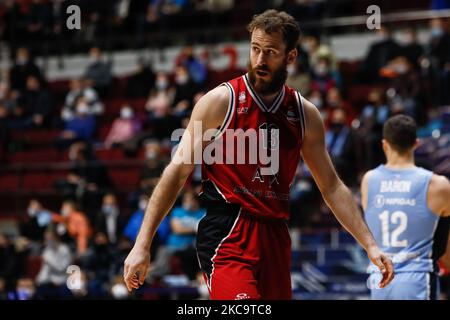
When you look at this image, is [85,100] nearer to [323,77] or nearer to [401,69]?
[323,77]

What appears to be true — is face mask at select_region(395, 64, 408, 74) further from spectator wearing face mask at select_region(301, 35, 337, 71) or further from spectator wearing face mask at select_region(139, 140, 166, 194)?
spectator wearing face mask at select_region(139, 140, 166, 194)

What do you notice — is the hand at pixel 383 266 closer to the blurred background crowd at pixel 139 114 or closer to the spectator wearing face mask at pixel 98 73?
the blurred background crowd at pixel 139 114

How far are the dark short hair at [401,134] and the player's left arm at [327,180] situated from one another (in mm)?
1275

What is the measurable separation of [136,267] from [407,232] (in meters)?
2.59

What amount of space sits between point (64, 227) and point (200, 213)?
9.14 feet

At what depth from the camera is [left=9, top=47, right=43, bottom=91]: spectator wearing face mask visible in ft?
64.0

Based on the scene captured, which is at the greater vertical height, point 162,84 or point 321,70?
point 321,70

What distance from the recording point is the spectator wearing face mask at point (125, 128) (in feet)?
57.2

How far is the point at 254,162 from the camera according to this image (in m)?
5.43

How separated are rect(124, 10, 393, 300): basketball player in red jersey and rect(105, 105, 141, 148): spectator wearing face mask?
39.3 ft

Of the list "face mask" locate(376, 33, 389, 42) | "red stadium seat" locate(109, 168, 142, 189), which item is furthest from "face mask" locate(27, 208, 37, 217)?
"face mask" locate(376, 33, 389, 42)

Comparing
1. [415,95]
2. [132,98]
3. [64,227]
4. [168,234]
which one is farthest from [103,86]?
[415,95]

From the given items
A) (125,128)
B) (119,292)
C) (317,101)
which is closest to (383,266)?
(119,292)

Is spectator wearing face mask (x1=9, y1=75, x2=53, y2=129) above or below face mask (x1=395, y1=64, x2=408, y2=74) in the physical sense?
below
